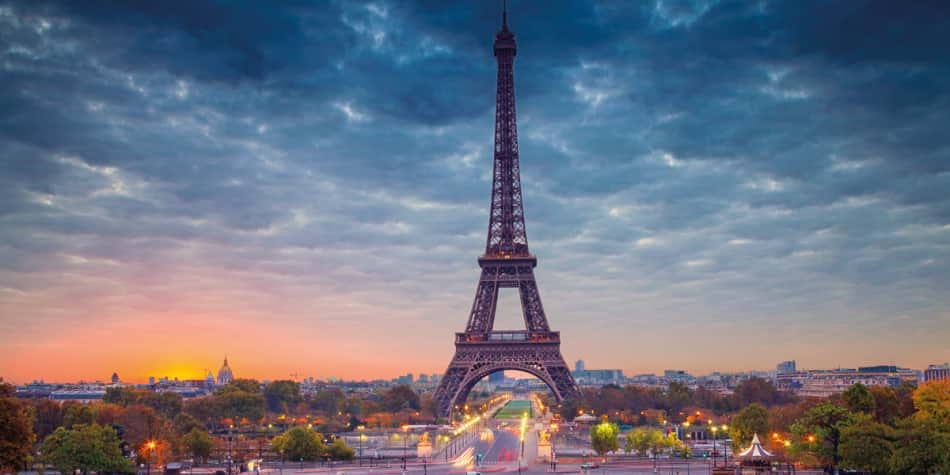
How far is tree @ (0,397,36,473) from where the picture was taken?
145 feet

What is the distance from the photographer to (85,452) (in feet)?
209

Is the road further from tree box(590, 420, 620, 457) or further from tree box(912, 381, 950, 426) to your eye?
tree box(912, 381, 950, 426)

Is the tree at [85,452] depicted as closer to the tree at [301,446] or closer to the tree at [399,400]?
the tree at [301,446]

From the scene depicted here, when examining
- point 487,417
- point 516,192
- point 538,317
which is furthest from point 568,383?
point 487,417

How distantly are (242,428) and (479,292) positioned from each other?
133ft

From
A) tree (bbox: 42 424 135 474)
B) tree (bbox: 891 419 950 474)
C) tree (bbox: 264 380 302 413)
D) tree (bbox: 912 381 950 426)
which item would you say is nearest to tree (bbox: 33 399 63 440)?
tree (bbox: 42 424 135 474)

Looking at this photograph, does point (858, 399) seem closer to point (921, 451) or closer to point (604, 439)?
point (921, 451)

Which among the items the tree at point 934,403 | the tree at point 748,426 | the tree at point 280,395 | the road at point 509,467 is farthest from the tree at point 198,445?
the tree at point 280,395

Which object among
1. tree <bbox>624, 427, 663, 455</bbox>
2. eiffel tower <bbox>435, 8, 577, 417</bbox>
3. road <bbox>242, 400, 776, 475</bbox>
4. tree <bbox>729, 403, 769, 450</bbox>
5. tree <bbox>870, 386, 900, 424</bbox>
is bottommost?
road <bbox>242, 400, 776, 475</bbox>

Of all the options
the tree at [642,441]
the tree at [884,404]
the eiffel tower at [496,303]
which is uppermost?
the eiffel tower at [496,303]

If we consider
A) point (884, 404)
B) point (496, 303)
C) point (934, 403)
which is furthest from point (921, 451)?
point (496, 303)

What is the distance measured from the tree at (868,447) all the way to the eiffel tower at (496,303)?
57779 mm

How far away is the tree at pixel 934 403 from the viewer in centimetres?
5757

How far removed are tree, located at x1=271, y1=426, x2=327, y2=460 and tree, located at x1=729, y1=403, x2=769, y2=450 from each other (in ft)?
122
